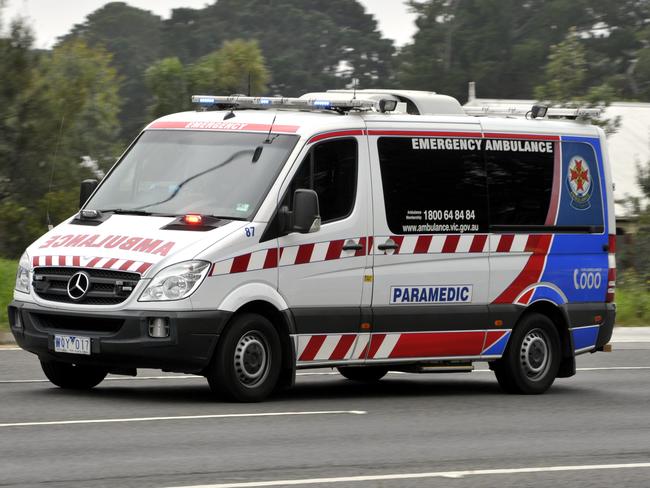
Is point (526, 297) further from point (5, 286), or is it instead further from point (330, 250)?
point (5, 286)

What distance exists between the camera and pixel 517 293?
42.4 feet

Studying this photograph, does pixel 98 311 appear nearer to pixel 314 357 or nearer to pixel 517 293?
pixel 314 357

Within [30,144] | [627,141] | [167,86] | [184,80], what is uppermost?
[184,80]

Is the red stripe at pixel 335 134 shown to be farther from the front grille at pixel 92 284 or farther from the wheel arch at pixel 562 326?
the wheel arch at pixel 562 326

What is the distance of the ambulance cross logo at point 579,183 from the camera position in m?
13.6

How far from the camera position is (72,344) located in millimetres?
10766

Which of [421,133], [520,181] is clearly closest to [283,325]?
[421,133]

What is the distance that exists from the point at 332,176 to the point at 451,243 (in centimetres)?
138

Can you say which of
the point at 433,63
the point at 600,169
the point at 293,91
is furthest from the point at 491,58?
the point at 600,169

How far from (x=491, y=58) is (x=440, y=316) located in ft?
261

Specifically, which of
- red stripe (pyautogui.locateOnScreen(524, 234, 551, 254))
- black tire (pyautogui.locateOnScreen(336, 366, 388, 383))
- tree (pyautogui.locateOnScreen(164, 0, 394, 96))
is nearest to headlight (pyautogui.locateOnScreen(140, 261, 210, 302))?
black tire (pyautogui.locateOnScreen(336, 366, 388, 383))

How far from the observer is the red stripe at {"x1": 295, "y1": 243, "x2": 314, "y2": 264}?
11.3 metres

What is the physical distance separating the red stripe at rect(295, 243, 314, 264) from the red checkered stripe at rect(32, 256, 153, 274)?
4.19 feet

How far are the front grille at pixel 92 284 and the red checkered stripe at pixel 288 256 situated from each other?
2.08 feet
